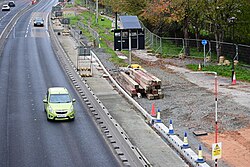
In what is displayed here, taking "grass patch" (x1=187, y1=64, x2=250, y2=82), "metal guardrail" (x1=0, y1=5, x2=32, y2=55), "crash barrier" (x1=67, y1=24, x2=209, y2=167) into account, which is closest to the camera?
"crash barrier" (x1=67, y1=24, x2=209, y2=167)

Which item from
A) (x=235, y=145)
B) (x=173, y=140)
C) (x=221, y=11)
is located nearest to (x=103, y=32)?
(x=221, y=11)

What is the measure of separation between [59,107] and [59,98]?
1308mm

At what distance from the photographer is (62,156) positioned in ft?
79.8

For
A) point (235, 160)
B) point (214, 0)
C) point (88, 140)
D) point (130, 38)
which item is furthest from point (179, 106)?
point (214, 0)

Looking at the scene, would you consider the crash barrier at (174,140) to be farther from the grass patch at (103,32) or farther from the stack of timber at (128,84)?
the grass patch at (103,32)

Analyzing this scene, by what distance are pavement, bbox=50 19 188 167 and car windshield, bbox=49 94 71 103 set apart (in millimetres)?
3060

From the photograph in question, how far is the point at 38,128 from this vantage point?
29266 millimetres

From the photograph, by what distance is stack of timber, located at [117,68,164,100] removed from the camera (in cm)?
3566

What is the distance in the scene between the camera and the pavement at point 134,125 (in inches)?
950

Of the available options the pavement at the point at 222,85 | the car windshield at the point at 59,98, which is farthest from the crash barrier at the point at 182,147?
the pavement at the point at 222,85

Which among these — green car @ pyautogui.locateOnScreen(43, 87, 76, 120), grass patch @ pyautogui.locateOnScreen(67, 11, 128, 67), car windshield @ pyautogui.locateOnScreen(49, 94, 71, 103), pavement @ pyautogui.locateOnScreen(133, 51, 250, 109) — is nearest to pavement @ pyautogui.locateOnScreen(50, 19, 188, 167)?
green car @ pyautogui.locateOnScreen(43, 87, 76, 120)

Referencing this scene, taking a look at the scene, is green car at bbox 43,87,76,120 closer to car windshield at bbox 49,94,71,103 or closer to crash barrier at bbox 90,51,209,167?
car windshield at bbox 49,94,71,103

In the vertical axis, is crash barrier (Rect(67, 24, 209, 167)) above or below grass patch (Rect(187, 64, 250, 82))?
below

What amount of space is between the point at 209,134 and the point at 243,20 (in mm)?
27221
